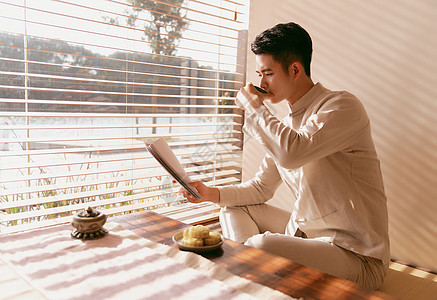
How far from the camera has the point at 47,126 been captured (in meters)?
2.25

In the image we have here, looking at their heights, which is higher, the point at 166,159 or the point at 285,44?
the point at 285,44

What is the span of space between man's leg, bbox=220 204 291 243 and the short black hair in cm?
75

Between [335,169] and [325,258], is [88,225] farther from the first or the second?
[335,169]

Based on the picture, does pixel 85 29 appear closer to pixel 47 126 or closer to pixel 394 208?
pixel 47 126

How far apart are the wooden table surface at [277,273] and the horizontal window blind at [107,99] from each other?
99cm

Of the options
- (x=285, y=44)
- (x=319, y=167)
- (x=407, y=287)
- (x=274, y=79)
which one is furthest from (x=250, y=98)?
(x=407, y=287)

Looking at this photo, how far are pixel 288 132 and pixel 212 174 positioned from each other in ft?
5.85

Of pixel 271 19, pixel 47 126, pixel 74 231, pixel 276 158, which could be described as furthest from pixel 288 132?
pixel 271 19

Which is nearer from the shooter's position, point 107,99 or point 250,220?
point 250,220

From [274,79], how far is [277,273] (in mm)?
942

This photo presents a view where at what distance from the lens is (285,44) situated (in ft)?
5.82

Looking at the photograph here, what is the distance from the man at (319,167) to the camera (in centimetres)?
157

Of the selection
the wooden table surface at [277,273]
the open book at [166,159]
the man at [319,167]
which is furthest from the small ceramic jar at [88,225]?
the man at [319,167]

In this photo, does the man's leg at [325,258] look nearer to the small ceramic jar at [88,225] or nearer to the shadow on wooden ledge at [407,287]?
the shadow on wooden ledge at [407,287]
